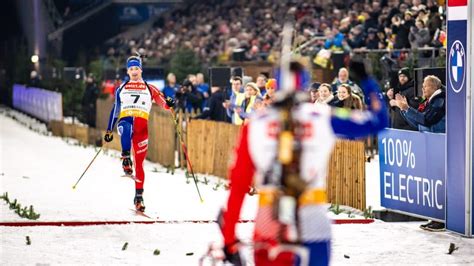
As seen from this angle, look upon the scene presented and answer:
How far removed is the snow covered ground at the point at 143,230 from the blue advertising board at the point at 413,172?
0.29 metres

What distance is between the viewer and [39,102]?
4053cm

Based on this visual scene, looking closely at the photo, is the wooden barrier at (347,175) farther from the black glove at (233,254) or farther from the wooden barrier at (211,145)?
the black glove at (233,254)

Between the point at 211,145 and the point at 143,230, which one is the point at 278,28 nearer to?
the point at 211,145

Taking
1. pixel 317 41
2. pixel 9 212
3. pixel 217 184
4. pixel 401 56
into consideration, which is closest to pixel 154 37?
pixel 317 41

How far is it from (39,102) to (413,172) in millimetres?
28027

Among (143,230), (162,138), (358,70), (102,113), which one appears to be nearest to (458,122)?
(143,230)

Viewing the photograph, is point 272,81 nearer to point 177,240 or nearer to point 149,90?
point 149,90

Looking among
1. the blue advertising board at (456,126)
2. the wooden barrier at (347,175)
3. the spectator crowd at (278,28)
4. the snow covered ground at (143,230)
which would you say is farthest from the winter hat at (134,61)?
the blue advertising board at (456,126)

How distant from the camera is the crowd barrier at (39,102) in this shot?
118 feet

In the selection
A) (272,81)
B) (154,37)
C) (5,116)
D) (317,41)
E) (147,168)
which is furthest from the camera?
(154,37)

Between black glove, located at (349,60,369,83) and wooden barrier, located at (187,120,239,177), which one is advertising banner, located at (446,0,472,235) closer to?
black glove, located at (349,60,369,83)

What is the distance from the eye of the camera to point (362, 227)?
13531mm

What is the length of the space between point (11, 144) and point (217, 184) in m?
11.1

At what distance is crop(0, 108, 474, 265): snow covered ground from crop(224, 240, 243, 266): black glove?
456cm
